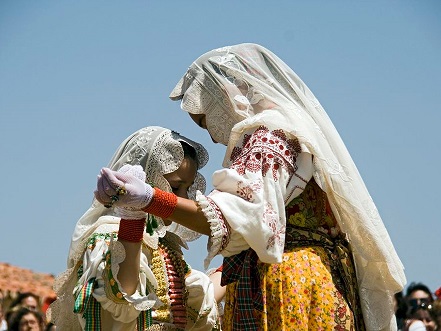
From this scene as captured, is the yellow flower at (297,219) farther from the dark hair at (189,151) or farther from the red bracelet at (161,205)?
the dark hair at (189,151)

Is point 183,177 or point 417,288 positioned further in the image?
point 417,288

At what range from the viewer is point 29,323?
862 cm

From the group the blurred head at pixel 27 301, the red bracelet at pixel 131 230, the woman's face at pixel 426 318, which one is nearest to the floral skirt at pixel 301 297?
the red bracelet at pixel 131 230

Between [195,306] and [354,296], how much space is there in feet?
3.18

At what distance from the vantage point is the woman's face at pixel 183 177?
17.8ft

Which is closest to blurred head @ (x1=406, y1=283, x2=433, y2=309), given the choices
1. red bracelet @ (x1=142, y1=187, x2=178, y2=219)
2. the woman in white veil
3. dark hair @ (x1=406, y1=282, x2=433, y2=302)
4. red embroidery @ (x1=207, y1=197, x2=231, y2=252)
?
dark hair @ (x1=406, y1=282, x2=433, y2=302)

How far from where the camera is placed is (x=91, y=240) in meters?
5.30

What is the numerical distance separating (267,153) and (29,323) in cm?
459

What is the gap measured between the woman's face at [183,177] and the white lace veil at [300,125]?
1.78ft

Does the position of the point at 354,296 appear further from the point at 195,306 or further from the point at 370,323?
the point at 195,306

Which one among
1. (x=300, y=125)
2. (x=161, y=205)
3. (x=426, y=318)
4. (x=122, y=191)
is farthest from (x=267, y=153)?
(x=426, y=318)

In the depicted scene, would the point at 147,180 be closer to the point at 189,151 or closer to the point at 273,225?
the point at 189,151

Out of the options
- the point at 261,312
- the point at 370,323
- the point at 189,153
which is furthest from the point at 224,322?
the point at 189,153

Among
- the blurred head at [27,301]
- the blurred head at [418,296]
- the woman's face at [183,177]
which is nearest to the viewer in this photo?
the woman's face at [183,177]
